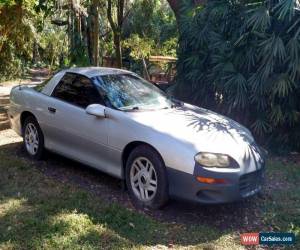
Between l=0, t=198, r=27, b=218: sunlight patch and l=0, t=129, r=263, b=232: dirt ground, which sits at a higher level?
l=0, t=198, r=27, b=218: sunlight patch

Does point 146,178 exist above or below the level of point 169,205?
above

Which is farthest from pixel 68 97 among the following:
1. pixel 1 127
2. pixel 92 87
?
pixel 1 127

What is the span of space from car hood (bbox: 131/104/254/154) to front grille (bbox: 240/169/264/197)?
32cm

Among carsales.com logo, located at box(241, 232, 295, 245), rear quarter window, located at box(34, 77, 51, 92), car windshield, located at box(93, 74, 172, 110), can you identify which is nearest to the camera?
carsales.com logo, located at box(241, 232, 295, 245)

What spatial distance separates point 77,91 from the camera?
246 inches

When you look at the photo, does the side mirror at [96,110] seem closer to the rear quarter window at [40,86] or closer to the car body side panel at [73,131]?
the car body side panel at [73,131]

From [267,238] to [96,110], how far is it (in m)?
2.53

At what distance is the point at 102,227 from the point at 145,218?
1.67 ft

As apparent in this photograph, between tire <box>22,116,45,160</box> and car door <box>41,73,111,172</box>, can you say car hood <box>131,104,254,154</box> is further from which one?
tire <box>22,116,45,160</box>

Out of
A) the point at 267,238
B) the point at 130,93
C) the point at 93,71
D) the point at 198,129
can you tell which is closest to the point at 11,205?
the point at 130,93

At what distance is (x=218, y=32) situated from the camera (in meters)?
8.61

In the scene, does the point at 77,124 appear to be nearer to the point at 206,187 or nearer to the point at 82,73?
the point at 82,73

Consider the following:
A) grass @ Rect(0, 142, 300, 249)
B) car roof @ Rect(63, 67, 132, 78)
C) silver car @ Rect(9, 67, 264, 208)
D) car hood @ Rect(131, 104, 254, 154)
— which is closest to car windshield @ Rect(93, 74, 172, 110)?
silver car @ Rect(9, 67, 264, 208)

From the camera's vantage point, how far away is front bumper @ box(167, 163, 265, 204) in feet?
15.5
